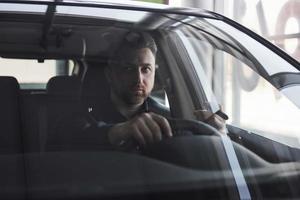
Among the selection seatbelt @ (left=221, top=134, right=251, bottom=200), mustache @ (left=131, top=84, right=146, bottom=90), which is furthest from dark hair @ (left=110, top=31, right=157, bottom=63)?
seatbelt @ (left=221, top=134, right=251, bottom=200)

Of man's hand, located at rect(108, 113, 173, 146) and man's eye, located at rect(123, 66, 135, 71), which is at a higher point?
man's eye, located at rect(123, 66, 135, 71)

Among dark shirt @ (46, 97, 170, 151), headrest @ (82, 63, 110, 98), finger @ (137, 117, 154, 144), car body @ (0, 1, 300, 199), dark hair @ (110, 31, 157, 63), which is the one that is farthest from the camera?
dark hair @ (110, 31, 157, 63)

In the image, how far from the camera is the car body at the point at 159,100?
1828 mm

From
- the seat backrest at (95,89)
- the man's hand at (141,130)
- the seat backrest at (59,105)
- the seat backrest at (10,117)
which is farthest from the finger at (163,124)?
the seat backrest at (10,117)

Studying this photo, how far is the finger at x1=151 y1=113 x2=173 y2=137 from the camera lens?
2.13m

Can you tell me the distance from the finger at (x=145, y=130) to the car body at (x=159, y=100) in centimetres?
4

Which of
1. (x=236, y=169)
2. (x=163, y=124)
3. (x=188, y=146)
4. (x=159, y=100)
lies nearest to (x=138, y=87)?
(x=159, y=100)

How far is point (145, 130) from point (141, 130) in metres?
0.02

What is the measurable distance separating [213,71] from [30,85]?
100 cm

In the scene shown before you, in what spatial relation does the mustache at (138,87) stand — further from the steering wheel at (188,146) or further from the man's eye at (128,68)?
the steering wheel at (188,146)

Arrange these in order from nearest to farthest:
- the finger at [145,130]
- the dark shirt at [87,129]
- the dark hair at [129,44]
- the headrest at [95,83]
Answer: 1. the dark shirt at [87,129]
2. the finger at [145,130]
3. the headrest at [95,83]
4. the dark hair at [129,44]

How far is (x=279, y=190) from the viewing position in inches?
73.7

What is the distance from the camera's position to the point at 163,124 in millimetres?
2160

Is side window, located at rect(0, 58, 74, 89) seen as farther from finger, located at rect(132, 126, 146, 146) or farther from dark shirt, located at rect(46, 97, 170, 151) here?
finger, located at rect(132, 126, 146, 146)
